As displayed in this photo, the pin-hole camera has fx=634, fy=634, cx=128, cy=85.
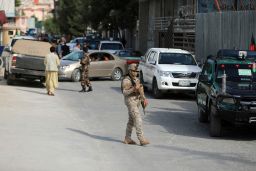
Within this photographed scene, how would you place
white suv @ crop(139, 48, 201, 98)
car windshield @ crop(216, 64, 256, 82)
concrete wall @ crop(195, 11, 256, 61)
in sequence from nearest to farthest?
car windshield @ crop(216, 64, 256, 82)
white suv @ crop(139, 48, 201, 98)
concrete wall @ crop(195, 11, 256, 61)

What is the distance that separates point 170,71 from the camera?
21797 millimetres

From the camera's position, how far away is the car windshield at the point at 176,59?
22.8m

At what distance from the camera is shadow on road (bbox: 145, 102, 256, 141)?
1406 cm

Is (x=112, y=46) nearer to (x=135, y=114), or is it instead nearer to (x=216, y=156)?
(x=135, y=114)

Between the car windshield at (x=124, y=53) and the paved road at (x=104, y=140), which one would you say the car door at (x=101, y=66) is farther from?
the paved road at (x=104, y=140)

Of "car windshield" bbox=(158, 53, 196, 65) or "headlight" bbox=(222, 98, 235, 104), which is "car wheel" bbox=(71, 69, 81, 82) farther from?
"headlight" bbox=(222, 98, 235, 104)

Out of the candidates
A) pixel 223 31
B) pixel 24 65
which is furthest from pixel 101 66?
pixel 223 31

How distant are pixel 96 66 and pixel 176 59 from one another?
25.6 feet

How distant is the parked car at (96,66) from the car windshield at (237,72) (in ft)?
49.9

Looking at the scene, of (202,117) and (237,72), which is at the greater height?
(237,72)

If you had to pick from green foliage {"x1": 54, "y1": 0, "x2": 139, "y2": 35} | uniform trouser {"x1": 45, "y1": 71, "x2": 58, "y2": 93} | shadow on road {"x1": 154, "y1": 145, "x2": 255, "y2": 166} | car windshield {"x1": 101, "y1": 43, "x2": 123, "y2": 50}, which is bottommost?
shadow on road {"x1": 154, "y1": 145, "x2": 255, "y2": 166}

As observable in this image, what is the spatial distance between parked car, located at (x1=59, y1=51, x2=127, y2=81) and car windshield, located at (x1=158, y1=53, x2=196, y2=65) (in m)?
7.26

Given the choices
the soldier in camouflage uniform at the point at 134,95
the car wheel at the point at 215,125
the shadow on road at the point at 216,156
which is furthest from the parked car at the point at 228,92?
the soldier in camouflage uniform at the point at 134,95

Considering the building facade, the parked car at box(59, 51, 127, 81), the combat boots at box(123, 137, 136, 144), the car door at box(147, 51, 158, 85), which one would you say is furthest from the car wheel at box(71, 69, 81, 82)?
the combat boots at box(123, 137, 136, 144)
